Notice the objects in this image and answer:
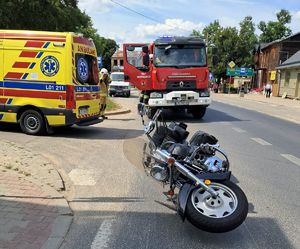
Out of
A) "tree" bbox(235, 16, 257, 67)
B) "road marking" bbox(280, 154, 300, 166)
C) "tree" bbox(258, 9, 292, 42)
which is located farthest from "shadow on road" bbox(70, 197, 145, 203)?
"tree" bbox(258, 9, 292, 42)

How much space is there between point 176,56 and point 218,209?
1144cm

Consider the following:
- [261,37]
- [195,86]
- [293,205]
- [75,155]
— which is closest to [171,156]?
[293,205]

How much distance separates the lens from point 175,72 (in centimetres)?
1514

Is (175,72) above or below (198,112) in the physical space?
above

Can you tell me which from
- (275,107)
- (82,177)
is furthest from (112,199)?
(275,107)

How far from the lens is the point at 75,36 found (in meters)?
10.3

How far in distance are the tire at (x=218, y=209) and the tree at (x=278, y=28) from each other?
9137cm

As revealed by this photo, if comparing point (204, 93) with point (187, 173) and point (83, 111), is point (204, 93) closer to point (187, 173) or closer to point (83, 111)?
point (83, 111)

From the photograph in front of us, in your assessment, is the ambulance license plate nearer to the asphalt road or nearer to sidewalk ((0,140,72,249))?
the asphalt road

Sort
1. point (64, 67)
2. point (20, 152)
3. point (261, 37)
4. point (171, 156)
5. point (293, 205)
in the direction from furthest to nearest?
point (261, 37)
point (64, 67)
point (20, 152)
point (293, 205)
point (171, 156)

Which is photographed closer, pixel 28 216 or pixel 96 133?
pixel 28 216

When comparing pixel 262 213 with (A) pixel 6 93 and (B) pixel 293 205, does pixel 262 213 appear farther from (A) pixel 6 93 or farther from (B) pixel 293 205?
(A) pixel 6 93

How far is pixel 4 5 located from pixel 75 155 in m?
22.7

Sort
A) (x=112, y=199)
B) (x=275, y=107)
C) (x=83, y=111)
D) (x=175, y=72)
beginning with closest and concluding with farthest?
(x=112, y=199), (x=83, y=111), (x=175, y=72), (x=275, y=107)
